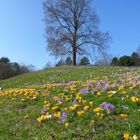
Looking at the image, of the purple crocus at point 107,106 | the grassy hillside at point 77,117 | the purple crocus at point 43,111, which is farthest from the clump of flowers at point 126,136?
the purple crocus at point 43,111

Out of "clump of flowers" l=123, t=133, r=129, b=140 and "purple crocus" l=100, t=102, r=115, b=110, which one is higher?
"purple crocus" l=100, t=102, r=115, b=110

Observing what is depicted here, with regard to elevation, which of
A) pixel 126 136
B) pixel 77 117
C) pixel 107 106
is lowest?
pixel 126 136

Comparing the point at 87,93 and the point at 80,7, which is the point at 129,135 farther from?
the point at 80,7

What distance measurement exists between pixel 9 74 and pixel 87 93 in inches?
2188

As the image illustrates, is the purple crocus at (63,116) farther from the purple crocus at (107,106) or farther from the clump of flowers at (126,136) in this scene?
the clump of flowers at (126,136)

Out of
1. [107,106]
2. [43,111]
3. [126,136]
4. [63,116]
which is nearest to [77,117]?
[63,116]

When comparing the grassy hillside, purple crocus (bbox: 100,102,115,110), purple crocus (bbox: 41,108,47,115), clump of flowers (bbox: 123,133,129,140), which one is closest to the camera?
clump of flowers (bbox: 123,133,129,140)

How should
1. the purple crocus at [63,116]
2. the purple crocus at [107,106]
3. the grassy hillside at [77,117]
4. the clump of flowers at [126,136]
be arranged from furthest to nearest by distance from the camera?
the purple crocus at [107,106]
the purple crocus at [63,116]
the grassy hillside at [77,117]
the clump of flowers at [126,136]

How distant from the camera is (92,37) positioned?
4325 cm

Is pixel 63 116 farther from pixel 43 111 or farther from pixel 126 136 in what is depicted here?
pixel 126 136

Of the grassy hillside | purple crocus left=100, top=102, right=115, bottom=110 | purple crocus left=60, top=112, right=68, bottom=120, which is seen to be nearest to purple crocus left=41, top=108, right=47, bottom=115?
the grassy hillside

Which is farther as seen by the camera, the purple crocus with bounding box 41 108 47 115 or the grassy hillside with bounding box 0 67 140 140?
the purple crocus with bounding box 41 108 47 115

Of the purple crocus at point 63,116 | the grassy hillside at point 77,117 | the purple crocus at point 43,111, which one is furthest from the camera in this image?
the purple crocus at point 43,111

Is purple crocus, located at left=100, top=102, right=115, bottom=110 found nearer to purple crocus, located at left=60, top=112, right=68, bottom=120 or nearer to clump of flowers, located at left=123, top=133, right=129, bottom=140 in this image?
purple crocus, located at left=60, top=112, right=68, bottom=120
